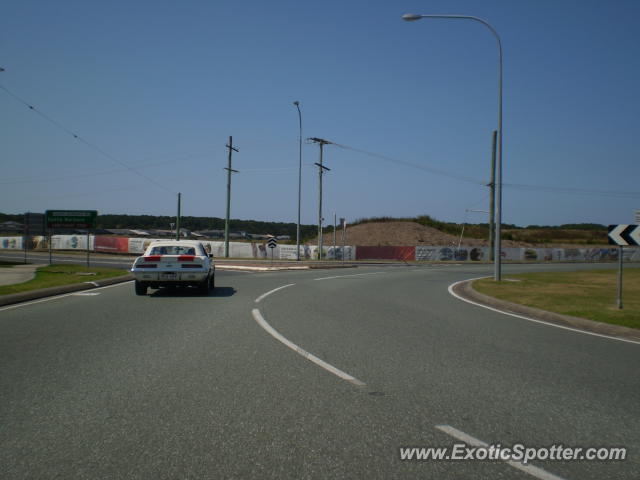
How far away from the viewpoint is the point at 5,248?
212ft

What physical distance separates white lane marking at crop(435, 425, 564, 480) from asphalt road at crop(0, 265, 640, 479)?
0.09 feet

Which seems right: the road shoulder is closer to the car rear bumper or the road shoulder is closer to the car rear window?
the car rear bumper

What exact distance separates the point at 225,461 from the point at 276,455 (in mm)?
333

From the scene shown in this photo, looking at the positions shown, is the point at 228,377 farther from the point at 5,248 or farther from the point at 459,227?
the point at 459,227

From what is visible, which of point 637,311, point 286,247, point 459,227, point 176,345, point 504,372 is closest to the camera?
point 504,372

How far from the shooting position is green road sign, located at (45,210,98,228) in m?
25.1

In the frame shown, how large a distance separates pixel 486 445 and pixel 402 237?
81.2 metres

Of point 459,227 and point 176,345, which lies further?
point 459,227

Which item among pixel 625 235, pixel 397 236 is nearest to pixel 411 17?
pixel 625 235

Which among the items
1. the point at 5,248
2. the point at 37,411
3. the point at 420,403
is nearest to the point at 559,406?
the point at 420,403

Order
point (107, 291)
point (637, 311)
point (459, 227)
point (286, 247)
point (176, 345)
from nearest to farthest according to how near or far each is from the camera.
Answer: point (176, 345) < point (637, 311) < point (107, 291) < point (286, 247) < point (459, 227)

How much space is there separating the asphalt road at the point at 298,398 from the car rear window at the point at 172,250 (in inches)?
229

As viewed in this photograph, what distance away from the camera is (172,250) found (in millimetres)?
14906

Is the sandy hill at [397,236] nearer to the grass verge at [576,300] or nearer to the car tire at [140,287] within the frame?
the grass verge at [576,300]
